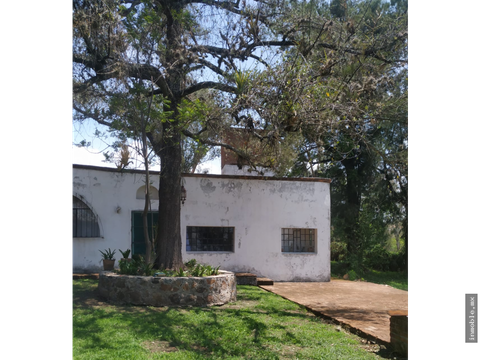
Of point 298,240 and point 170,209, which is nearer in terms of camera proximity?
point 170,209

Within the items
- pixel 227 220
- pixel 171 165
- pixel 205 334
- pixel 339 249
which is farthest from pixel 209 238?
pixel 339 249

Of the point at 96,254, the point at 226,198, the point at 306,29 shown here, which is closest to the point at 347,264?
the point at 226,198

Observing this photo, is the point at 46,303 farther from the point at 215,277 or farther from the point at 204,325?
the point at 215,277

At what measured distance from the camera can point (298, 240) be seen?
40.6 ft

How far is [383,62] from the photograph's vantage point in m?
7.47

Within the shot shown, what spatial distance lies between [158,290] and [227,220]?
4859mm

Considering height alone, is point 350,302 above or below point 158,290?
below

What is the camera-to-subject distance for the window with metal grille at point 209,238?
37.1 feet

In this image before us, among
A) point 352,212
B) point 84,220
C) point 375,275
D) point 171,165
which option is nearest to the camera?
point 171,165

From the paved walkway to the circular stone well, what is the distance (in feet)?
6.57

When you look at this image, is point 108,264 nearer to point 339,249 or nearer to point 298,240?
point 298,240

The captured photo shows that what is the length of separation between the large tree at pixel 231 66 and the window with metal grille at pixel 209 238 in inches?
111

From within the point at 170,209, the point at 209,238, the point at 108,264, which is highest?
the point at 170,209

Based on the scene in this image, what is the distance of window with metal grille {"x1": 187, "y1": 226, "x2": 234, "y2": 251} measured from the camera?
37.1 ft
